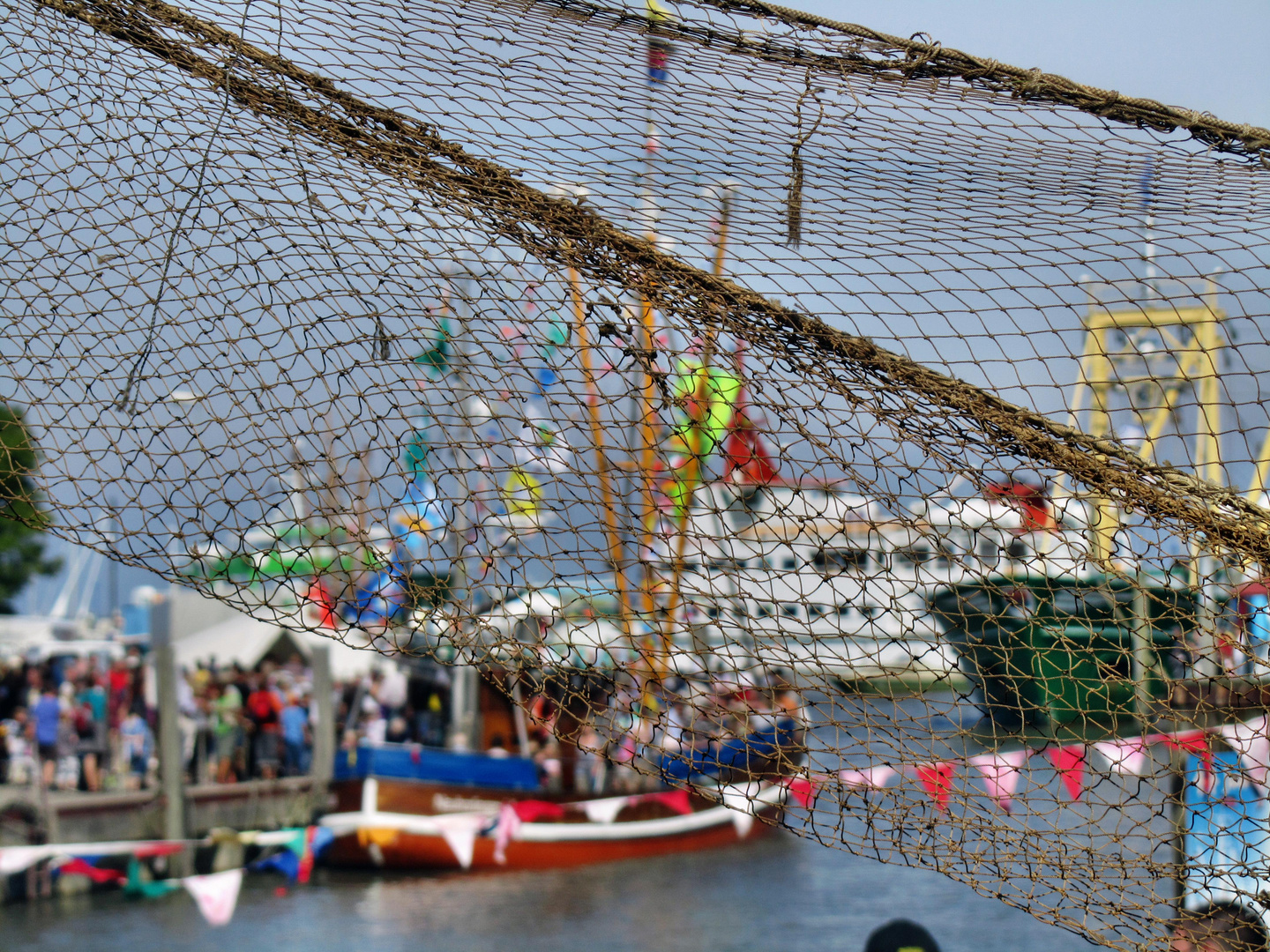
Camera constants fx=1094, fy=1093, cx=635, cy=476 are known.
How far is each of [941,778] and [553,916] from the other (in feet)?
37.4

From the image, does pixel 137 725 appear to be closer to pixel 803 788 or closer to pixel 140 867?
pixel 140 867

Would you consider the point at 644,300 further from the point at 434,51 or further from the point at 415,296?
the point at 434,51

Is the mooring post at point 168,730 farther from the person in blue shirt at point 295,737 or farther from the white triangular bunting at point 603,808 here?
the white triangular bunting at point 603,808

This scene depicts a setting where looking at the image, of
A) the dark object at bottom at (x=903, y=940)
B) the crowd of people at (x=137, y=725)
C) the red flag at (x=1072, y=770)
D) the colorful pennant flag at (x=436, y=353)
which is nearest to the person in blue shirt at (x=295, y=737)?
the crowd of people at (x=137, y=725)

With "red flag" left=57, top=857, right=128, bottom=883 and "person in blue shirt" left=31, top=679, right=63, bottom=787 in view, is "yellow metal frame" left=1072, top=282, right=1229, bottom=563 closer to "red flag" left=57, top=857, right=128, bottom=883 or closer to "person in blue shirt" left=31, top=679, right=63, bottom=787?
"person in blue shirt" left=31, top=679, right=63, bottom=787

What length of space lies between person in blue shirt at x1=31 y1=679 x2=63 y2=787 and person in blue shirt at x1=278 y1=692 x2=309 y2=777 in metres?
2.34

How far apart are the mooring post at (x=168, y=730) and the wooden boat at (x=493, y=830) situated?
1837 mm

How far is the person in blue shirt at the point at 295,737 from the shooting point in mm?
12883

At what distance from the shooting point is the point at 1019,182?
2820mm

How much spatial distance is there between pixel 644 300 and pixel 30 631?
22.3 meters

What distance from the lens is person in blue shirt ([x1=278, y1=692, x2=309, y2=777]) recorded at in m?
12.9

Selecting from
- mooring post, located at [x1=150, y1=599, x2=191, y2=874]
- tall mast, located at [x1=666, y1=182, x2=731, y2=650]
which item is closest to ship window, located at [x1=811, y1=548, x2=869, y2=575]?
tall mast, located at [x1=666, y1=182, x2=731, y2=650]

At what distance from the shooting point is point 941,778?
8.59ft

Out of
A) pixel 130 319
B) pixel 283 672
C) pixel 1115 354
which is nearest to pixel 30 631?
pixel 283 672
